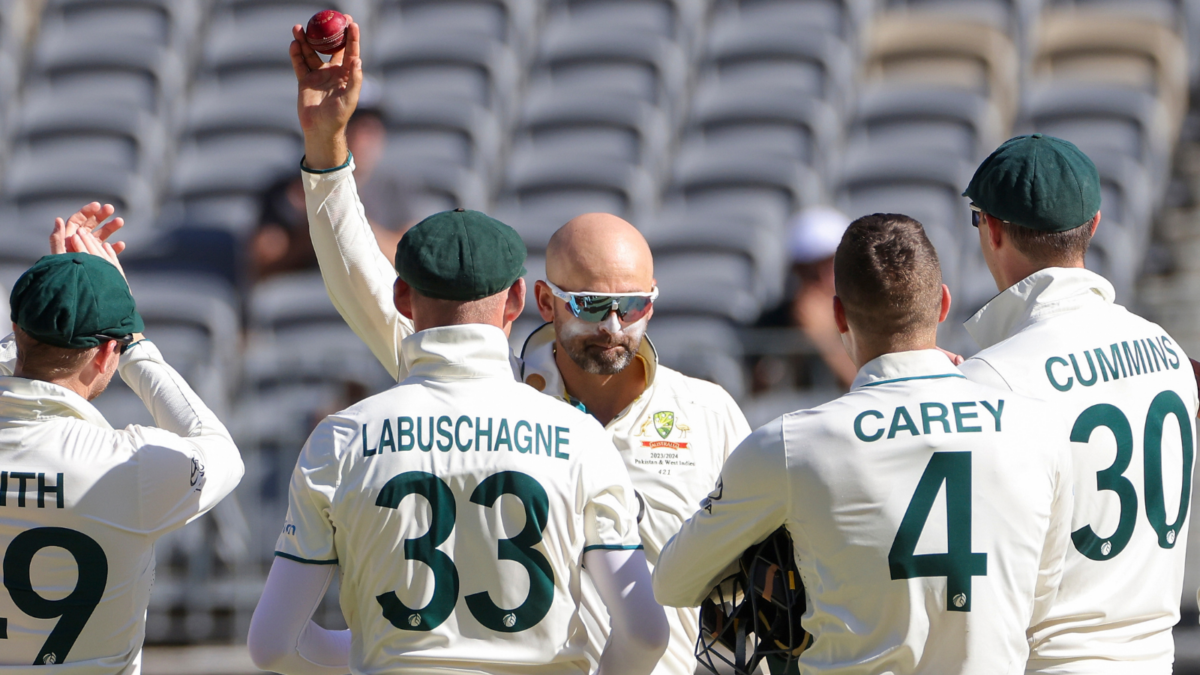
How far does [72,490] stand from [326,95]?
114 cm

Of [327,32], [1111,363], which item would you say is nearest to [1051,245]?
[1111,363]

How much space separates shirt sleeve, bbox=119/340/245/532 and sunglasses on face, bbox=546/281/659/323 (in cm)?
91

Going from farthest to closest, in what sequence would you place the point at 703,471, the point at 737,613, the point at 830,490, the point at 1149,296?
the point at 1149,296 < the point at 703,471 < the point at 737,613 < the point at 830,490

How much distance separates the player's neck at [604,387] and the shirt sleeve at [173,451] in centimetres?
89

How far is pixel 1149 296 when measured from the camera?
7688 millimetres

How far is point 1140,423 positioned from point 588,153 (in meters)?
6.42

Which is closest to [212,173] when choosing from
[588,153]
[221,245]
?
[221,245]

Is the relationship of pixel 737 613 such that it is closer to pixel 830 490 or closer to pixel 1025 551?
pixel 830 490

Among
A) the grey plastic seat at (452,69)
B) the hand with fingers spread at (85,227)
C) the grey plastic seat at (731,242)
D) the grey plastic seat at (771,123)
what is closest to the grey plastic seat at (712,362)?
the grey plastic seat at (731,242)

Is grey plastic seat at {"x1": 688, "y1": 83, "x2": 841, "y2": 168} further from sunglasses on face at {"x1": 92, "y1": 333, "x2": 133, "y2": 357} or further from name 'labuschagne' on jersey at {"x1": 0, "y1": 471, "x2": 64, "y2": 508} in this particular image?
name 'labuschagne' on jersey at {"x1": 0, "y1": 471, "x2": 64, "y2": 508}

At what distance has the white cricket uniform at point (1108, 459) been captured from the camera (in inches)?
106

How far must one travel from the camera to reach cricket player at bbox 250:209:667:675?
253 cm

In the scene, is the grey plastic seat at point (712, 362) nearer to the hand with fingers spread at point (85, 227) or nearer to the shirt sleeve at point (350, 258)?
the shirt sleeve at point (350, 258)

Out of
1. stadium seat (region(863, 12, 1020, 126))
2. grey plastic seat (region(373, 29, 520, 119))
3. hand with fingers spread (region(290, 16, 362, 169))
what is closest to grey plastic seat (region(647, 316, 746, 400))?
hand with fingers spread (region(290, 16, 362, 169))
